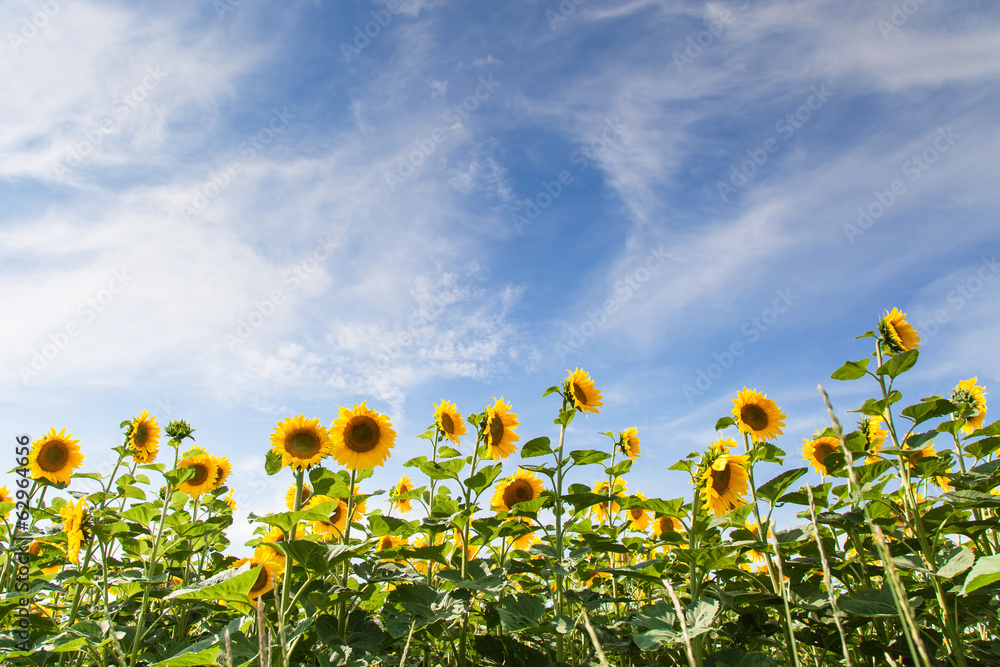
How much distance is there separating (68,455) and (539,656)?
5.77 metres

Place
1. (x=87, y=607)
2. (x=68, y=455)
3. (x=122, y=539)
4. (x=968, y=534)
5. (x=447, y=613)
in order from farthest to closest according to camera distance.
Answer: (x=68, y=455), (x=87, y=607), (x=122, y=539), (x=968, y=534), (x=447, y=613)

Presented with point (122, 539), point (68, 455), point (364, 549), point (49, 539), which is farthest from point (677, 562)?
point (68, 455)

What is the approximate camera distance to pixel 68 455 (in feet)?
21.1

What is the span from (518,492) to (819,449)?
2.56 metres

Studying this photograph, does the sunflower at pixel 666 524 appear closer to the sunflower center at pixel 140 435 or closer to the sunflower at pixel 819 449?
the sunflower at pixel 819 449

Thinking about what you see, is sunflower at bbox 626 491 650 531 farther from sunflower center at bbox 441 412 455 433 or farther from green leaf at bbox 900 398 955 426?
green leaf at bbox 900 398 955 426

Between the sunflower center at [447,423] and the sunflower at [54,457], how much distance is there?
14.1 ft

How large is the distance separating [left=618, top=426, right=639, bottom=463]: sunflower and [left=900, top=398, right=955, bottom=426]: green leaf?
282cm

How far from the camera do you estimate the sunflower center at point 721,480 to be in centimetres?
408

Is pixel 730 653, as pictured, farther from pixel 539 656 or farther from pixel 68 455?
pixel 68 455

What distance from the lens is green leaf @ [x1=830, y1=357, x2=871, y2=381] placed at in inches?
146

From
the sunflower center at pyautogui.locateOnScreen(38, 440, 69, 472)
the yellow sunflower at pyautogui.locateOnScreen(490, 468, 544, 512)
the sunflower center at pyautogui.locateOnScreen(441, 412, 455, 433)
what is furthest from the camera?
the sunflower center at pyautogui.locateOnScreen(38, 440, 69, 472)

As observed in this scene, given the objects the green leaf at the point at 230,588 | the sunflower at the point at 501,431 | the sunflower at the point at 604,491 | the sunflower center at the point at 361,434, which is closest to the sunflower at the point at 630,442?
the sunflower at the point at 604,491

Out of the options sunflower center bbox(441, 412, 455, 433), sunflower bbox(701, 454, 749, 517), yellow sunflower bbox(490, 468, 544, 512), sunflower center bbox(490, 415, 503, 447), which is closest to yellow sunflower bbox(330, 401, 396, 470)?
sunflower center bbox(441, 412, 455, 433)
